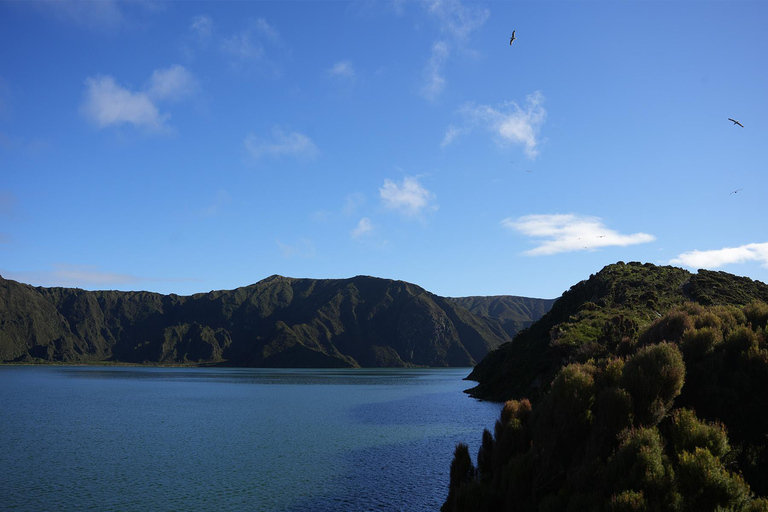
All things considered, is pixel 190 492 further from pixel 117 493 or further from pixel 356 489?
pixel 356 489

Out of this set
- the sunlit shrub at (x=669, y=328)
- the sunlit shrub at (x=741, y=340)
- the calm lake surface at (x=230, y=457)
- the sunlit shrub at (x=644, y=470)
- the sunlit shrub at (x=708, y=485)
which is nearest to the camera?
the sunlit shrub at (x=708, y=485)

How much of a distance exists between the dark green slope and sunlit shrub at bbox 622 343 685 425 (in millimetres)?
32342

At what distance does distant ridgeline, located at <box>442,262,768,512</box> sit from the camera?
1911cm

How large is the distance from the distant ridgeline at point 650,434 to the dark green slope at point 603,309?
28.6 meters

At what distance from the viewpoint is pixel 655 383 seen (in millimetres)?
24000

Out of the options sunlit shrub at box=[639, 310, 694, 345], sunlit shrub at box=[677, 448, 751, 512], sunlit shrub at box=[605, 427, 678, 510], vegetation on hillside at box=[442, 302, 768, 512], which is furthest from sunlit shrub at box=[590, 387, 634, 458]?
sunlit shrub at box=[639, 310, 694, 345]

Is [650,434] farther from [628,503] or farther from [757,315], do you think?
[757,315]

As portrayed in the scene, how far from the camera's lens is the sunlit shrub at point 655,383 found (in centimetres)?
2356

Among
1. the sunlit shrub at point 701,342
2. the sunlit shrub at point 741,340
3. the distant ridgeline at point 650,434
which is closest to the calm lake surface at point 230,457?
the distant ridgeline at point 650,434

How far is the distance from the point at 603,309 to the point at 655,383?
7146cm

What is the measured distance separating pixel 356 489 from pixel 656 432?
2012 cm

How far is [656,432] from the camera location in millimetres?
→ 22016

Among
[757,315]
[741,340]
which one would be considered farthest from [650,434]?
[757,315]

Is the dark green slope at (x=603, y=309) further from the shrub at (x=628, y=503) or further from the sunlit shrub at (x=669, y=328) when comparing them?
the shrub at (x=628, y=503)
